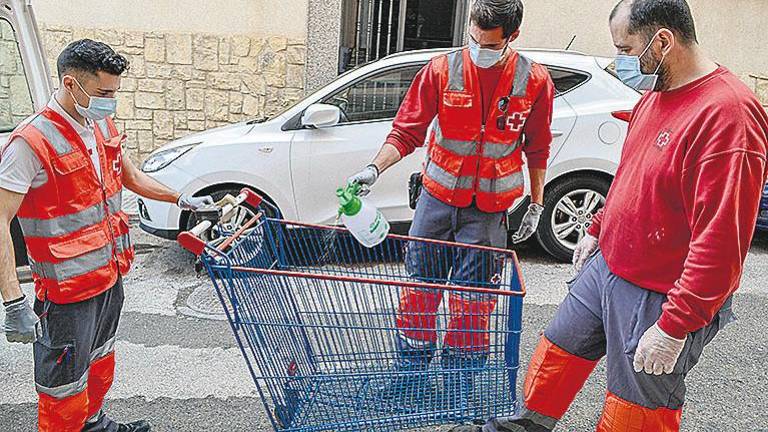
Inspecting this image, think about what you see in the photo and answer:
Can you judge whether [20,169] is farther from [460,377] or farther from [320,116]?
[320,116]

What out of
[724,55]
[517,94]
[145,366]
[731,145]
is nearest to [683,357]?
[731,145]

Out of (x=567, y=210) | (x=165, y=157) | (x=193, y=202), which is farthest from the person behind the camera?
(x=567, y=210)

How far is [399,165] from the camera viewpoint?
18.8 feet

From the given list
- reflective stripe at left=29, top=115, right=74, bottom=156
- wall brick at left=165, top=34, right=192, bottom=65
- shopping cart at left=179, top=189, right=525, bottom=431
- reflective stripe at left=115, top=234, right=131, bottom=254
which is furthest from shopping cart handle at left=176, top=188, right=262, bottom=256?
wall brick at left=165, top=34, right=192, bottom=65

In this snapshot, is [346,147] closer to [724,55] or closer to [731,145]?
[731,145]

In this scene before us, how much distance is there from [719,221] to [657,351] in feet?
1.50

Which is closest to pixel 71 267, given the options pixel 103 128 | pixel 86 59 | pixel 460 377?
pixel 103 128

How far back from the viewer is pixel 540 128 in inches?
138

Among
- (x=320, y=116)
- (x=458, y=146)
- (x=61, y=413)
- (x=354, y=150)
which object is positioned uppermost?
(x=458, y=146)

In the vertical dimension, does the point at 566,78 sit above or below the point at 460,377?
above

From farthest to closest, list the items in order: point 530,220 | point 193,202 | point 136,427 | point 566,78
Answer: point 566,78 → point 530,220 → point 136,427 → point 193,202

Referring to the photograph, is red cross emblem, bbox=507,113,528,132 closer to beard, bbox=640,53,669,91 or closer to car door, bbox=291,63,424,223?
beard, bbox=640,53,669,91

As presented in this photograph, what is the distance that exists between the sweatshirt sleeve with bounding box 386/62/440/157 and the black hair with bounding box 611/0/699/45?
3.89ft

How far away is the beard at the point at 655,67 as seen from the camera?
234cm
